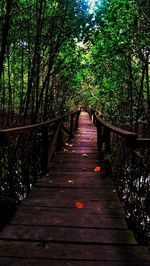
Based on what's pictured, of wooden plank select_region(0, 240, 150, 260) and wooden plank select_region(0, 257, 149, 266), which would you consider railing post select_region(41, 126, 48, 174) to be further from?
wooden plank select_region(0, 257, 149, 266)

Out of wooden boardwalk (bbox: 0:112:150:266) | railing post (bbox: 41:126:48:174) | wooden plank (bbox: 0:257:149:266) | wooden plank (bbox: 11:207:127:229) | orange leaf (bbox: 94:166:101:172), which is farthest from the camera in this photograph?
orange leaf (bbox: 94:166:101:172)

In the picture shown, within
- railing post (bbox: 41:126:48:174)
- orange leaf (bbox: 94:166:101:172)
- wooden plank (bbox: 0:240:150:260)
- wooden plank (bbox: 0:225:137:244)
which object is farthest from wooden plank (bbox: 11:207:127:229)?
orange leaf (bbox: 94:166:101:172)

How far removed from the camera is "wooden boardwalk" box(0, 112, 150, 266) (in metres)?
2.73

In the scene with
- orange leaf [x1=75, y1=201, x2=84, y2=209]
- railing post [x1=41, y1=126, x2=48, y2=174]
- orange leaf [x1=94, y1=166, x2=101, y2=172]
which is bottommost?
orange leaf [x1=75, y1=201, x2=84, y2=209]

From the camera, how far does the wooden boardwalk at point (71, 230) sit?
8.96ft

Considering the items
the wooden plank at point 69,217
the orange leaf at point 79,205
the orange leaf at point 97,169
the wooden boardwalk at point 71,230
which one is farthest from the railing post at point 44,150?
the wooden plank at point 69,217

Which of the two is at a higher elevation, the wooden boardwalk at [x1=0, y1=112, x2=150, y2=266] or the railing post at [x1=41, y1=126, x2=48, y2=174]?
the railing post at [x1=41, y1=126, x2=48, y2=174]

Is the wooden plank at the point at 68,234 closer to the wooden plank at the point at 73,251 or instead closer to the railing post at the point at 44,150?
the wooden plank at the point at 73,251

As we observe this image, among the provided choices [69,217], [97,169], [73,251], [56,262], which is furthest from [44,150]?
[56,262]

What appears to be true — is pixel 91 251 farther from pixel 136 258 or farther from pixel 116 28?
pixel 116 28

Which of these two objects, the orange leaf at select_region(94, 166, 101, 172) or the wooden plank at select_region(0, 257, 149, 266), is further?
the orange leaf at select_region(94, 166, 101, 172)

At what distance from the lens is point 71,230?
3.37m

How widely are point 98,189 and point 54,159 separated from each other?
2.91 metres

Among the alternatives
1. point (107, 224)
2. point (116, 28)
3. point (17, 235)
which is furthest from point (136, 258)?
point (116, 28)
